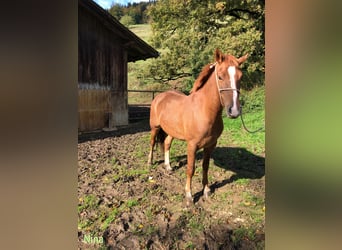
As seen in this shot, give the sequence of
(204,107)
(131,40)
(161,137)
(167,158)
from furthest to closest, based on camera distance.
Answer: (161,137) → (167,158) → (131,40) → (204,107)

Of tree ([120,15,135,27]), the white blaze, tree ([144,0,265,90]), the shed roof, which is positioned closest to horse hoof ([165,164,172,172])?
tree ([144,0,265,90])

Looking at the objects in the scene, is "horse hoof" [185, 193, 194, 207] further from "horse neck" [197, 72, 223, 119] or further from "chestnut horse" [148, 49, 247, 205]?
"horse neck" [197, 72, 223, 119]

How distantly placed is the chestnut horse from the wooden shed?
0.55 metres

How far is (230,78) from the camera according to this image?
2.11 metres

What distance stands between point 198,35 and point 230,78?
793 mm

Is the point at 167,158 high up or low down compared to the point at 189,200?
up

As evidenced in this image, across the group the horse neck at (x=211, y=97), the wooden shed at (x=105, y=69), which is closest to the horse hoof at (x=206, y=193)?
the horse neck at (x=211, y=97)

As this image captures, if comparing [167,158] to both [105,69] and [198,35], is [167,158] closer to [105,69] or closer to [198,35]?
[105,69]

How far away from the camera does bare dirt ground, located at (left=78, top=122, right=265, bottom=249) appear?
2.16m

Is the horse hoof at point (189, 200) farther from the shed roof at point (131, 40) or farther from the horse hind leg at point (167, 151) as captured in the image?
the shed roof at point (131, 40)

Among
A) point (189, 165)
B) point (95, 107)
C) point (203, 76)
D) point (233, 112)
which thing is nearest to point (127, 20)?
point (203, 76)
